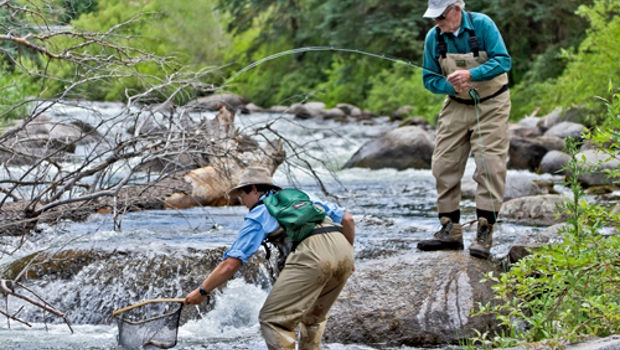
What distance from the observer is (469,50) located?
5.84 meters

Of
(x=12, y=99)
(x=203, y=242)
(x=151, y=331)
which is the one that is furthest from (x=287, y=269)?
(x=12, y=99)

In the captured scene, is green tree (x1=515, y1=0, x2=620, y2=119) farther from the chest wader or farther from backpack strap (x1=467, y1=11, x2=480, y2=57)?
backpack strap (x1=467, y1=11, x2=480, y2=57)

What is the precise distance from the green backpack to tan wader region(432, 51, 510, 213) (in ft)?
6.15

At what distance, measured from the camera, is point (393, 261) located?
6262mm

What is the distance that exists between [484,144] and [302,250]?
2.16 metres

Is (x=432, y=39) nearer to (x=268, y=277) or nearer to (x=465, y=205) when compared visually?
(x=268, y=277)

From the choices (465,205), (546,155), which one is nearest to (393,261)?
(465,205)

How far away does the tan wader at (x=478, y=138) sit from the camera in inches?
233

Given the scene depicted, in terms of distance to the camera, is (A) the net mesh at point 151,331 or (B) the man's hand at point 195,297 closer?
(B) the man's hand at point 195,297

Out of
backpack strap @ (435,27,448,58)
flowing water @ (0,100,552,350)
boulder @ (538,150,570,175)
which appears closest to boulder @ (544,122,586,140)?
boulder @ (538,150,570,175)

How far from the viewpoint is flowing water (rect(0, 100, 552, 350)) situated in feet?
20.1

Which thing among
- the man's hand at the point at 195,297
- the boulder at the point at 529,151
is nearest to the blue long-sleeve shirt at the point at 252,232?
the man's hand at the point at 195,297

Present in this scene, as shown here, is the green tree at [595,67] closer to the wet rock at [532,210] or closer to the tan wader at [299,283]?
the wet rock at [532,210]

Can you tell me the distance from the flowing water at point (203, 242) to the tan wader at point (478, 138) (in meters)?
1.07
